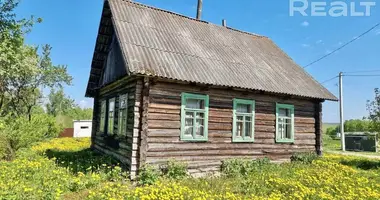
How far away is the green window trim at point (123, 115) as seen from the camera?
10.2 meters

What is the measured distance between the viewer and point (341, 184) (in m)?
8.27

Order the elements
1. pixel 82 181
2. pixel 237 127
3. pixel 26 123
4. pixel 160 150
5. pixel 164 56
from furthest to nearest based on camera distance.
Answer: pixel 26 123 → pixel 237 127 → pixel 164 56 → pixel 160 150 → pixel 82 181

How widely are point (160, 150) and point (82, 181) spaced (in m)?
2.54

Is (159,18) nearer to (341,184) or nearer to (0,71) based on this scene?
(0,71)

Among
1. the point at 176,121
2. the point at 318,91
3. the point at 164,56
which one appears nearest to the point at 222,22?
the point at 318,91

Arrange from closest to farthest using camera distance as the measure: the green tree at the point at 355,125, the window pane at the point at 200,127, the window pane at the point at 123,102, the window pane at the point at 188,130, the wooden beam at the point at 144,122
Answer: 1. the wooden beam at the point at 144,122
2. the window pane at the point at 188,130
3. the window pane at the point at 200,127
4. the window pane at the point at 123,102
5. the green tree at the point at 355,125

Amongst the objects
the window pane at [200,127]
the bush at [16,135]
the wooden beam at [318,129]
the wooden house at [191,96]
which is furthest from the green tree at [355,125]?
the bush at [16,135]

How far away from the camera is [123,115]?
34.8ft

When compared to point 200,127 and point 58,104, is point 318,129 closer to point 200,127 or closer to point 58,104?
point 200,127

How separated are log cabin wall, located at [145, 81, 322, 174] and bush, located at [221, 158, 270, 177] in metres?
0.26

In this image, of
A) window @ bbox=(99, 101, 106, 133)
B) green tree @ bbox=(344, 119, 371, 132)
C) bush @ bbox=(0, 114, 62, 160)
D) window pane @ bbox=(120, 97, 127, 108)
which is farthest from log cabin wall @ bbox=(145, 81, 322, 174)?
green tree @ bbox=(344, 119, 371, 132)

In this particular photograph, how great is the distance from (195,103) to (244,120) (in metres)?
2.34

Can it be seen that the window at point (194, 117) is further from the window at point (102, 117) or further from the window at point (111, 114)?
the window at point (102, 117)

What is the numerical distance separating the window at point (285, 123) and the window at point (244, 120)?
1645 mm
